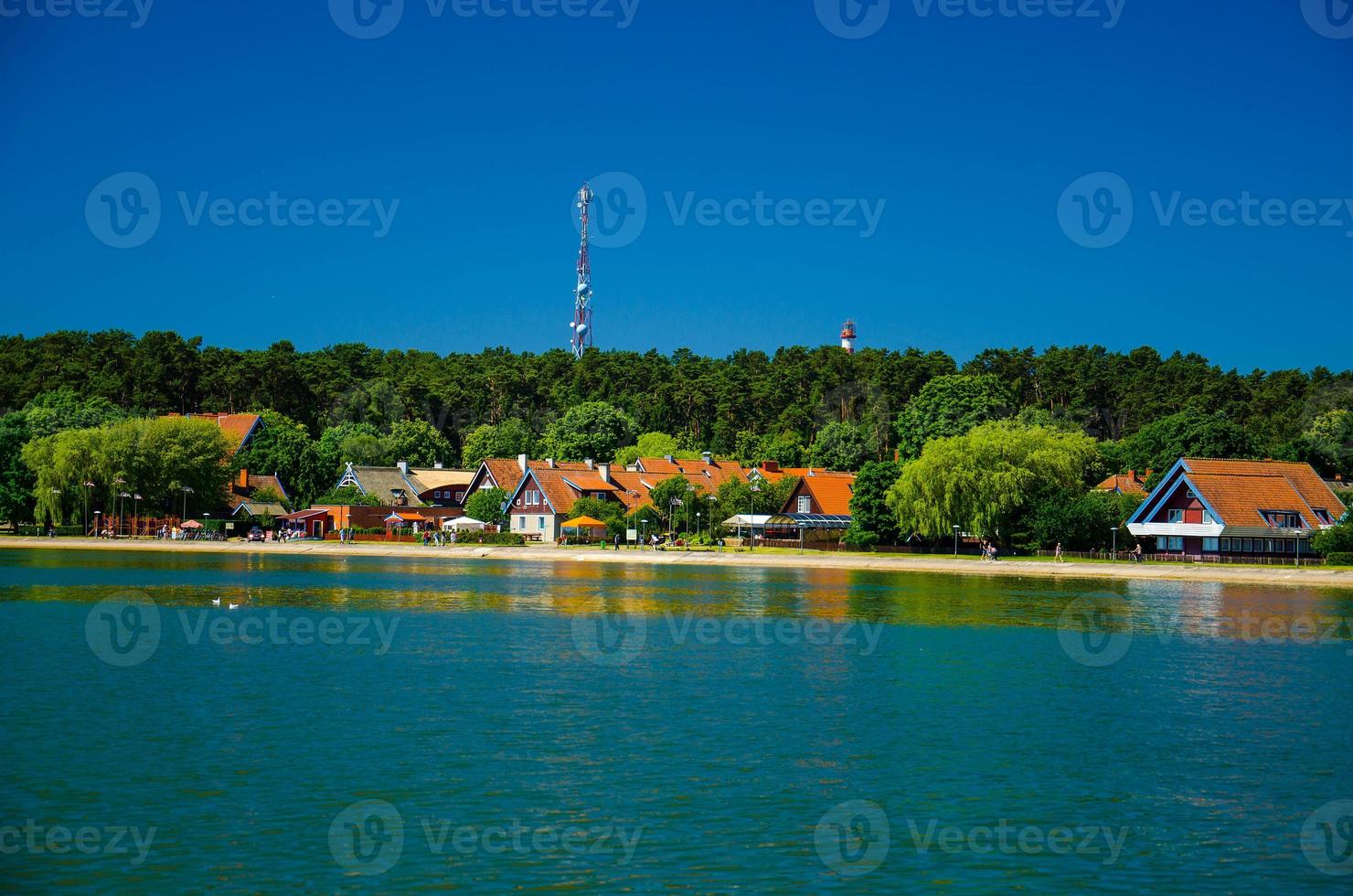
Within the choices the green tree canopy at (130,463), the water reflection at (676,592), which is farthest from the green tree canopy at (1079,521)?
the green tree canopy at (130,463)

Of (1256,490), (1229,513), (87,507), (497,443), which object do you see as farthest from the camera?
(497,443)

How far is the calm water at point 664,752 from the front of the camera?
1488 centimetres

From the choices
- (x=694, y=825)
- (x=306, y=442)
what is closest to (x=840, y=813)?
(x=694, y=825)

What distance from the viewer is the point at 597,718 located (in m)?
23.1

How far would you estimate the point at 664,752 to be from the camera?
2044 cm

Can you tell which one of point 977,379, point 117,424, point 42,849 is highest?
point 977,379

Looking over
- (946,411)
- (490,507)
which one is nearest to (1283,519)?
(946,411)

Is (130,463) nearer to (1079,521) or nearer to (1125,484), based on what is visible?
(1079,521)

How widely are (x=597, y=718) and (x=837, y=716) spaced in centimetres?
469

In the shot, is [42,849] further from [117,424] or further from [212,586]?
[117,424]

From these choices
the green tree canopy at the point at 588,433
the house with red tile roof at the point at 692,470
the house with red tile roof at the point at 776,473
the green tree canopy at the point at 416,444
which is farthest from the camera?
the green tree canopy at the point at 416,444

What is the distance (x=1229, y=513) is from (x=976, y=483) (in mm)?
15026

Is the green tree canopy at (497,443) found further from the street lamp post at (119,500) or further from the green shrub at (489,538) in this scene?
the street lamp post at (119,500)

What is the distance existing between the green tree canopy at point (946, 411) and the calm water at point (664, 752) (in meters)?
58.6
